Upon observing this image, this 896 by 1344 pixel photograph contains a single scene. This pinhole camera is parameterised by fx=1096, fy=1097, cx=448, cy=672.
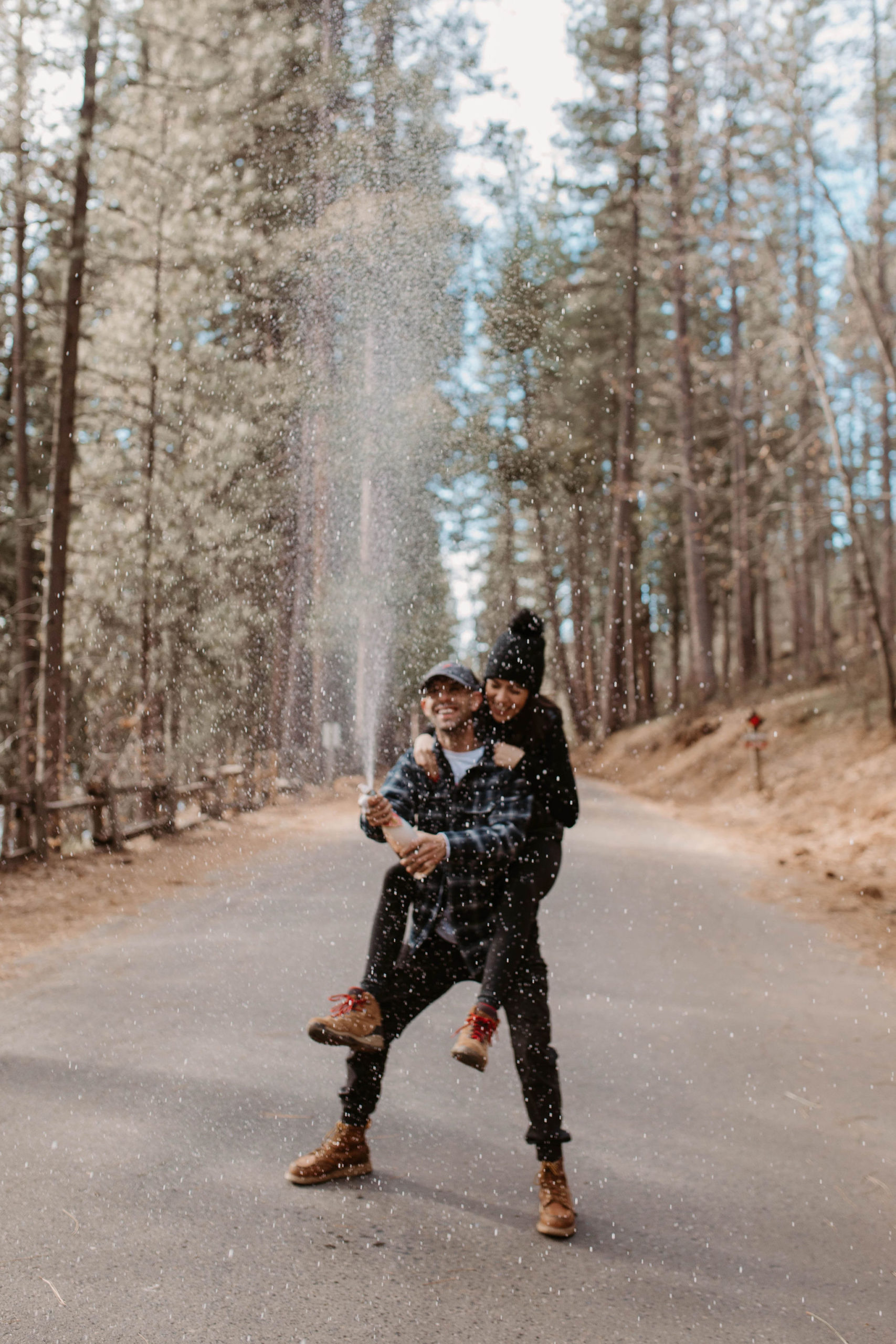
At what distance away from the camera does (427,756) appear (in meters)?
3.49

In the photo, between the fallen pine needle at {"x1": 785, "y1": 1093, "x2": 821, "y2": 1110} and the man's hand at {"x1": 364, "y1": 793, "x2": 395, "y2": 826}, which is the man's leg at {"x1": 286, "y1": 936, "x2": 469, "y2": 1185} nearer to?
the man's hand at {"x1": 364, "y1": 793, "x2": 395, "y2": 826}

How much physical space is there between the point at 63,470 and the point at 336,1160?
37.5 feet

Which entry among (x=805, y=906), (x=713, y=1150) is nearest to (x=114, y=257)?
(x=805, y=906)

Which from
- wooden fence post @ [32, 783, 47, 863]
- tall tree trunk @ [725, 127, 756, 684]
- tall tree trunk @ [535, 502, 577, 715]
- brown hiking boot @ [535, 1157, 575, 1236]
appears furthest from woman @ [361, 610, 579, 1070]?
tall tree trunk @ [725, 127, 756, 684]

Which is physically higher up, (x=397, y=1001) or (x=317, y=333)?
(x=317, y=333)

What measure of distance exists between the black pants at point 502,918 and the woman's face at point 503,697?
42 cm

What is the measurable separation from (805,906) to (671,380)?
82.6 ft

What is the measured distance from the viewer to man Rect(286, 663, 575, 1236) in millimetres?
3379

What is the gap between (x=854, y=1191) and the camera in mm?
3760

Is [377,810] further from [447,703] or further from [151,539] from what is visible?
[151,539]

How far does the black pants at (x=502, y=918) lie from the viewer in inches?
132

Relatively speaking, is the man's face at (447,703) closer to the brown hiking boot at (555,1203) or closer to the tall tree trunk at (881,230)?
the brown hiking boot at (555,1203)

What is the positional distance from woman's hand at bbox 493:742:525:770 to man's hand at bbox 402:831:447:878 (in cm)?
34

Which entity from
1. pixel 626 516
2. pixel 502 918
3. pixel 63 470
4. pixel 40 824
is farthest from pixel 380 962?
pixel 626 516
